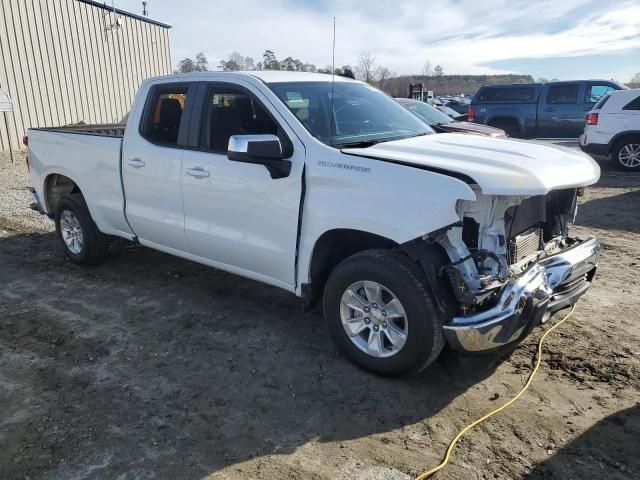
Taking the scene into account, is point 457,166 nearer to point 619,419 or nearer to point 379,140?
point 379,140

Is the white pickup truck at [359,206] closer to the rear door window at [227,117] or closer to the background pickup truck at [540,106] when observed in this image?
the rear door window at [227,117]

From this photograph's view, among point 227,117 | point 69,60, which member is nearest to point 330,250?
point 227,117

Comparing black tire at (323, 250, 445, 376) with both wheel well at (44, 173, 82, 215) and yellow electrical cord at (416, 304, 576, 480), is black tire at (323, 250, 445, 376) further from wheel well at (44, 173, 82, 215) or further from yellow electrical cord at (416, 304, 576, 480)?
wheel well at (44, 173, 82, 215)

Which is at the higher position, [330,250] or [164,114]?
[164,114]

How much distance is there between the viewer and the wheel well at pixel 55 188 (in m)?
6.23

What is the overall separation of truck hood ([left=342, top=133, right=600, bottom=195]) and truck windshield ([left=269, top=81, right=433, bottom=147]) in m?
0.25

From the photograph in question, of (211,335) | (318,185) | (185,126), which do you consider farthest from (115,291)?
(318,185)

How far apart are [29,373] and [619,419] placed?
3.86m

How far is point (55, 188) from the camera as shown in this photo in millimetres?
6324

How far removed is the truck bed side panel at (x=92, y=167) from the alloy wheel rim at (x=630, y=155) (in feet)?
35.7

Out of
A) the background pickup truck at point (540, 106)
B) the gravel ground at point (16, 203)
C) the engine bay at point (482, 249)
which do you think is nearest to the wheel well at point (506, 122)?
the background pickup truck at point (540, 106)

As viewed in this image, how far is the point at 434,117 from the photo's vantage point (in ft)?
35.8

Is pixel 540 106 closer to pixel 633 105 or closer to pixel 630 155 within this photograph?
pixel 633 105

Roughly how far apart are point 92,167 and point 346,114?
9.11 ft
